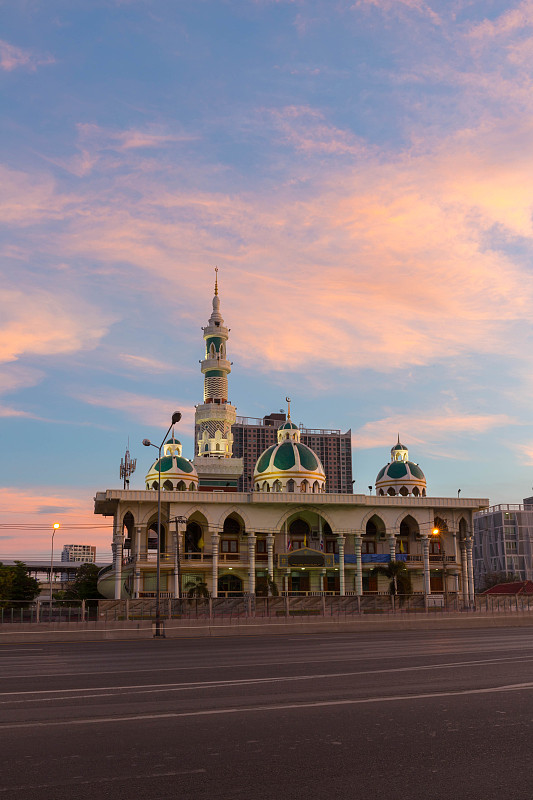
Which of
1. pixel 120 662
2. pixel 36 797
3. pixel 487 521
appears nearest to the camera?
pixel 36 797

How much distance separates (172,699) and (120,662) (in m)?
7.72

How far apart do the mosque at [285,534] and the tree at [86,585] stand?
24.7 metres

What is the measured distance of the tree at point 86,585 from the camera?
353 ft

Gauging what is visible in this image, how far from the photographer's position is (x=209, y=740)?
7.40 meters

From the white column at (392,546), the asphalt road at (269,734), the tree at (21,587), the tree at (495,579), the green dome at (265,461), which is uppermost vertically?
the green dome at (265,461)

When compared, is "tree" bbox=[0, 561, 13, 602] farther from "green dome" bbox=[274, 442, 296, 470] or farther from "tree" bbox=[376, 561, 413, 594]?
"tree" bbox=[376, 561, 413, 594]

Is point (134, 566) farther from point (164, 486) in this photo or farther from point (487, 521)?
point (487, 521)

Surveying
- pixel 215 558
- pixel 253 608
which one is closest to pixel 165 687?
pixel 253 608

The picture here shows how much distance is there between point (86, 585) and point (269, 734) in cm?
11022

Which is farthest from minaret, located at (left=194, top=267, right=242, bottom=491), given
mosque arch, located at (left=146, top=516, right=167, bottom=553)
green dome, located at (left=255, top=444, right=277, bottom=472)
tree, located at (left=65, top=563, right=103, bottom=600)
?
tree, located at (left=65, top=563, right=103, bottom=600)

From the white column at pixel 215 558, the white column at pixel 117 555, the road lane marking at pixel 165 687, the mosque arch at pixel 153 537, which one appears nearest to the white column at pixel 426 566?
the white column at pixel 215 558

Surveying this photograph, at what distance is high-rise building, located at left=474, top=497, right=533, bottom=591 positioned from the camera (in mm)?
143000

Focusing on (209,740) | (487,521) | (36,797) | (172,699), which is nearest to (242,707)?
(172,699)

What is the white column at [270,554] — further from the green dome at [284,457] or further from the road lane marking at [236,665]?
the road lane marking at [236,665]
